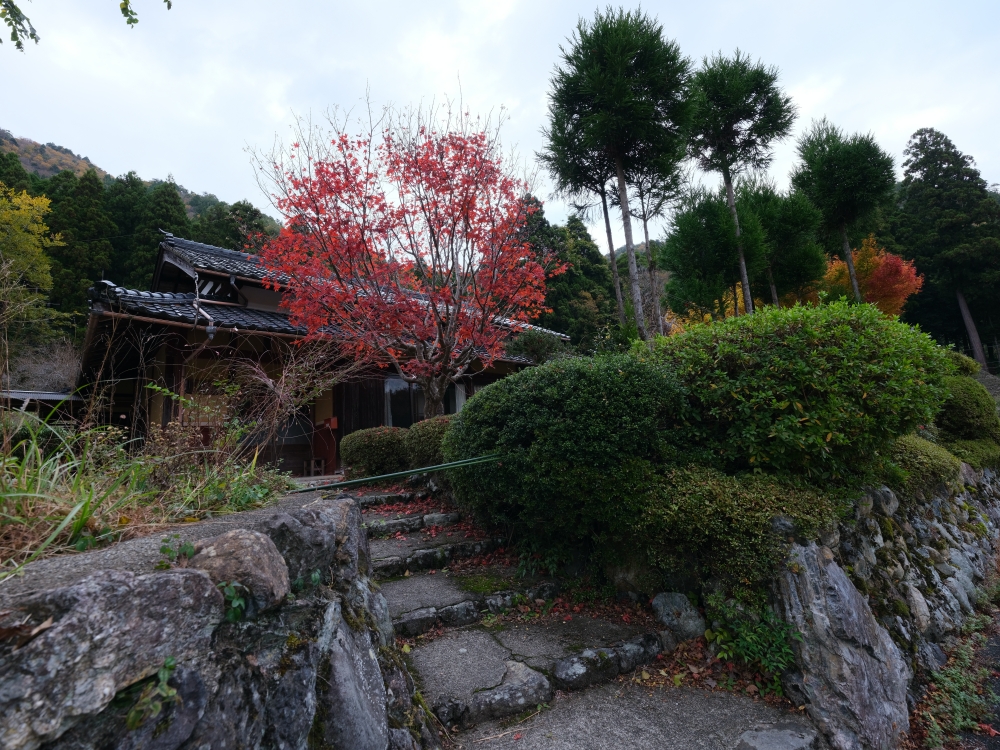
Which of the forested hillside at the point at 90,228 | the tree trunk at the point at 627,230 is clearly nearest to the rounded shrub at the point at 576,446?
the tree trunk at the point at 627,230

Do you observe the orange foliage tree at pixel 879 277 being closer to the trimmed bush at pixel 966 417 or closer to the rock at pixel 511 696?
the trimmed bush at pixel 966 417

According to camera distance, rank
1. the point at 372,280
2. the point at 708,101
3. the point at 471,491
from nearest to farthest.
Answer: the point at 471,491, the point at 372,280, the point at 708,101

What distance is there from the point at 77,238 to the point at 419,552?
22847 mm

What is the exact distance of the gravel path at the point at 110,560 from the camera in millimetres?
1247

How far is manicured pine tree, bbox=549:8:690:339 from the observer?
8539 millimetres

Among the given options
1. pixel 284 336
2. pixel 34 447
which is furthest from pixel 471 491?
pixel 284 336

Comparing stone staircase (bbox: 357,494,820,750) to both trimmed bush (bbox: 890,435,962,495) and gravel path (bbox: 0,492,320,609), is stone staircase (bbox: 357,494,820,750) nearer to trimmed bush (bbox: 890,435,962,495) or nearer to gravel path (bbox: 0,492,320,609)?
gravel path (bbox: 0,492,320,609)

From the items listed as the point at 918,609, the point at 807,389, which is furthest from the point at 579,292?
the point at 918,609

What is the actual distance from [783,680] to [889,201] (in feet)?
58.5

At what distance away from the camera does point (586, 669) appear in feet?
9.77

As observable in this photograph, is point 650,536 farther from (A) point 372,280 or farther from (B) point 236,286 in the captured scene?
(B) point 236,286

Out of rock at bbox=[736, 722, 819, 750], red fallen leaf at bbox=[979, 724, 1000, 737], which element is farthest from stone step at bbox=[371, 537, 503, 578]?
red fallen leaf at bbox=[979, 724, 1000, 737]

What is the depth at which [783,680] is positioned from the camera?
2.87 meters

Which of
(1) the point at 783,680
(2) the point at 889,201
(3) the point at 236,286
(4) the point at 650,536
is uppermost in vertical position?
(2) the point at 889,201
